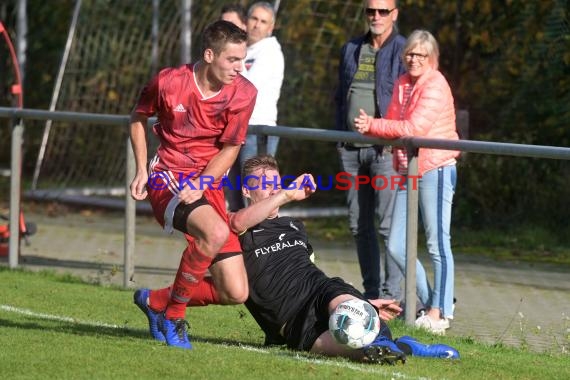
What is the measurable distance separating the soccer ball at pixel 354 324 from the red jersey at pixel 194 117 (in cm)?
116

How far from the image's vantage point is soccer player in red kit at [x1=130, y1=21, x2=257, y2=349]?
748 centimetres

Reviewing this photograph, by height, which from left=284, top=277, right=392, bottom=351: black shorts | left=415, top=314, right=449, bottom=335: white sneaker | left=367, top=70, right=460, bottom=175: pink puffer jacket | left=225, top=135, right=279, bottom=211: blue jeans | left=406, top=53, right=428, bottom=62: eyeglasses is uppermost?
left=406, top=53, right=428, bottom=62: eyeglasses

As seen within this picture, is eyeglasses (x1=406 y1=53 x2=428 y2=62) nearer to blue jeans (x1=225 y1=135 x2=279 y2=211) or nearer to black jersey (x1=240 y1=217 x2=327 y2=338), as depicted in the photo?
blue jeans (x1=225 y1=135 x2=279 y2=211)

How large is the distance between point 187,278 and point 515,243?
349 cm

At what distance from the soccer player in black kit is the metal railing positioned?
111 cm

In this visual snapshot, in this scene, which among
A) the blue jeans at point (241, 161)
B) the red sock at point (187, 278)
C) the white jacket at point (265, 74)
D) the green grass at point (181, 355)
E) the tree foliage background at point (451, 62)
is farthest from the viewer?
the tree foliage background at point (451, 62)

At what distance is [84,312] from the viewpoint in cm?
941

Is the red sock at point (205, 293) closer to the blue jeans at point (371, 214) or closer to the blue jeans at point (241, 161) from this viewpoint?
the blue jeans at point (371, 214)

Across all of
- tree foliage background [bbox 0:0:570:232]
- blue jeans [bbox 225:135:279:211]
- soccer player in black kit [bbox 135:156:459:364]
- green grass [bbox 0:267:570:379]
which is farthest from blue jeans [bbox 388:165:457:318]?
tree foliage background [bbox 0:0:570:232]

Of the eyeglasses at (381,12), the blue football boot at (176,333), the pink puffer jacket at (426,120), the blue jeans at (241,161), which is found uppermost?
the eyeglasses at (381,12)

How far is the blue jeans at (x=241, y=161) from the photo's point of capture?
404 inches

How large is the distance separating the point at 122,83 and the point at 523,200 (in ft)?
→ 29.1

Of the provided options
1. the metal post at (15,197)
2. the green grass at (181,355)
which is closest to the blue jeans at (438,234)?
the green grass at (181,355)

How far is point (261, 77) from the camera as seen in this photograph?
10.7 m
